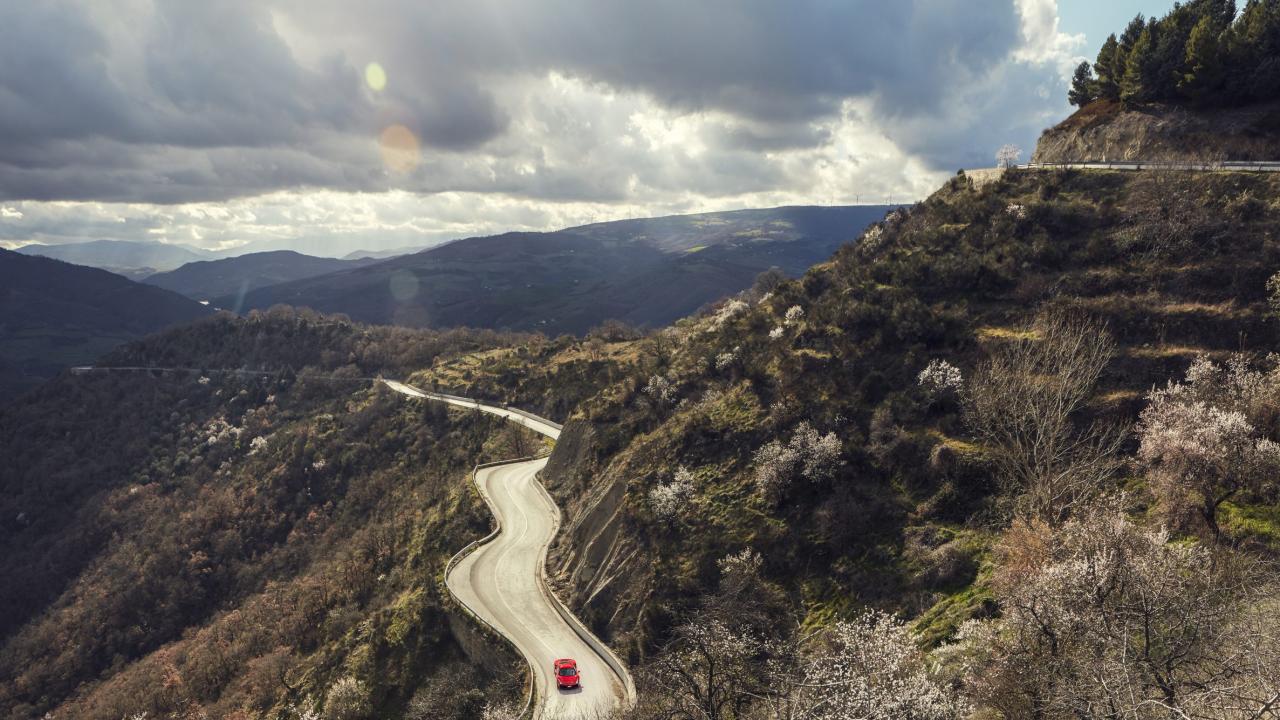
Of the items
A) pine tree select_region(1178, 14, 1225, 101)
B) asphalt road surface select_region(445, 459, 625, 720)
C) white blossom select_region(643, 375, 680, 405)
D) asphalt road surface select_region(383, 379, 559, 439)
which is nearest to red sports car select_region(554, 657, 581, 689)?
asphalt road surface select_region(445, 459, 625, 720)

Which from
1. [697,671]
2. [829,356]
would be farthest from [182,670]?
[829,356]

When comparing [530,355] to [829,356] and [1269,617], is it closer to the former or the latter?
[829,356]

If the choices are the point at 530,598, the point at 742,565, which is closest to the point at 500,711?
the point at 530,598

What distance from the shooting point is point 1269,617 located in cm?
1856

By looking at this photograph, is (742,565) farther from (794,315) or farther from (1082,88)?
(1082,88)

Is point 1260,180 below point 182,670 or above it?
above

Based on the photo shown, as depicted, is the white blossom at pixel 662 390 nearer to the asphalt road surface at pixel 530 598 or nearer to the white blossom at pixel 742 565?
the asphalt road surface at pixel 530 598

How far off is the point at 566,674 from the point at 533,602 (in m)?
9.59

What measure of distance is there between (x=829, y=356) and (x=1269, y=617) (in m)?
30.6

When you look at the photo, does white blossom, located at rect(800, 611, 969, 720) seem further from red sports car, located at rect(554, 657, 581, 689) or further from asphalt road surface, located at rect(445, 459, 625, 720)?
red sports car, located at rect(554, 657, 581, 689)

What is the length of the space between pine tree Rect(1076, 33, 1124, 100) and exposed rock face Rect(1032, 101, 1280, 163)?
146cm

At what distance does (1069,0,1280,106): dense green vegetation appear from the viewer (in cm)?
5262

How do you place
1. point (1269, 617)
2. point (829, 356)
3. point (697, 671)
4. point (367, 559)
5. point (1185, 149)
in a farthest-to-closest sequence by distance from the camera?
point (367, 559) < point (1185, 149) < point (829, 356) < point (697, 671) < point (1269, 617)

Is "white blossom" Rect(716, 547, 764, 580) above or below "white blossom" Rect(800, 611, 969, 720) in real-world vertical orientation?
below
